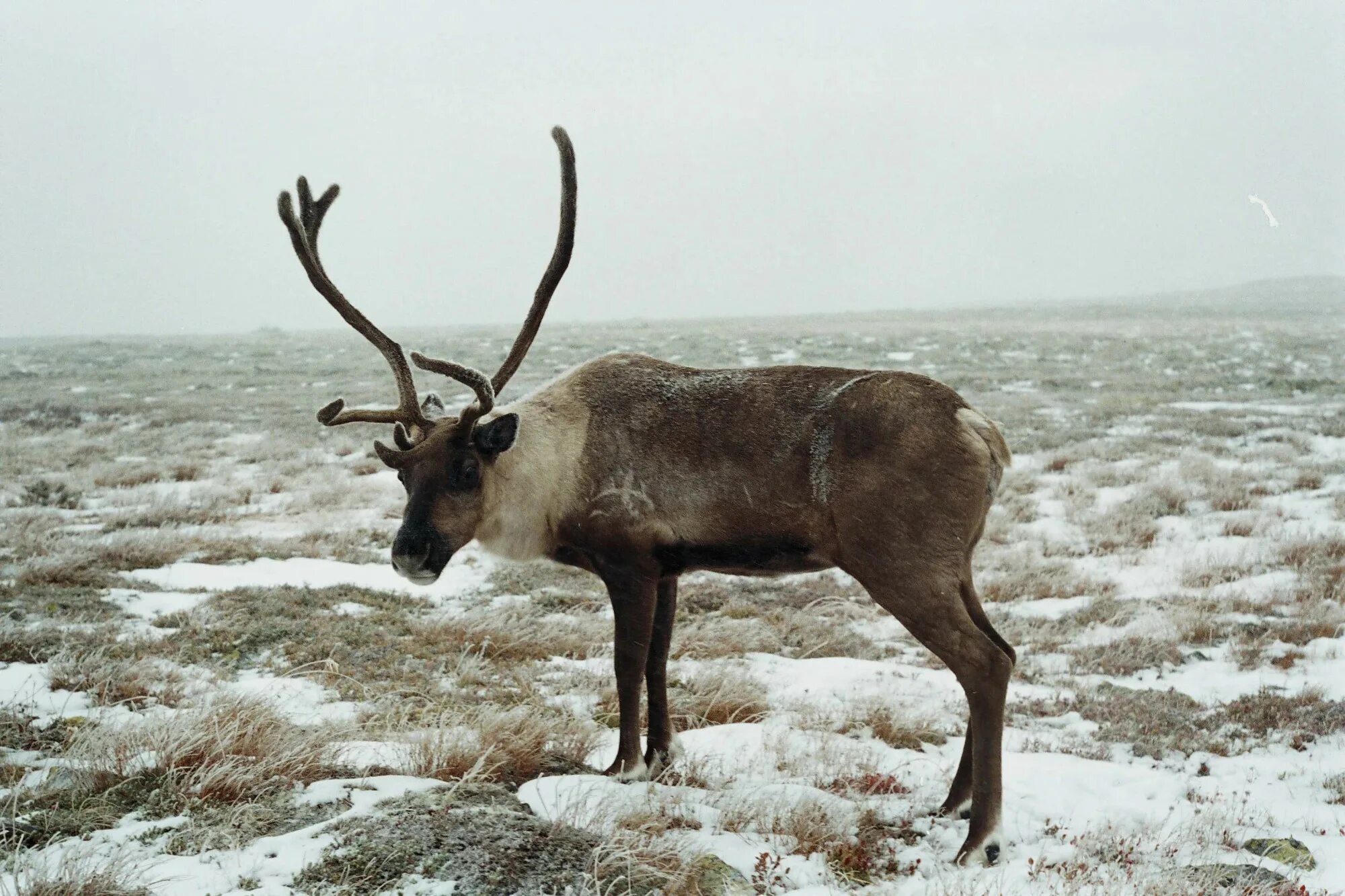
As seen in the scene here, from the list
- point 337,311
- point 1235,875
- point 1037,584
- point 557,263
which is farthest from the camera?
point 1037,584

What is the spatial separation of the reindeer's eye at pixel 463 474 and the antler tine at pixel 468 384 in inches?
5.2

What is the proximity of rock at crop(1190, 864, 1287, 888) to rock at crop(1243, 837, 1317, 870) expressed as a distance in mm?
174

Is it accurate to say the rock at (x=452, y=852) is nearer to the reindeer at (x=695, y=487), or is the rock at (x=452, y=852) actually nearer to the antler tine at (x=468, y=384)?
the reindeer at (x=695, y=487)

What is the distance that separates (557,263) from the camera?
4934mm

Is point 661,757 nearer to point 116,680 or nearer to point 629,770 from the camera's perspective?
point 629,770

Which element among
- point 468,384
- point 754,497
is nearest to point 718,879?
point 754,497

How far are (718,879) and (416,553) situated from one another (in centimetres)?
196

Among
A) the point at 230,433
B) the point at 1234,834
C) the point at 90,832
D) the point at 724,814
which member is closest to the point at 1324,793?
the point at 1234,834

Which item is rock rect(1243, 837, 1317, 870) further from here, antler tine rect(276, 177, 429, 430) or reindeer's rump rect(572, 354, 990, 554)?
antler tine rect(276, 177, 429, 430)

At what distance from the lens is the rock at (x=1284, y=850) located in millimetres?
3861

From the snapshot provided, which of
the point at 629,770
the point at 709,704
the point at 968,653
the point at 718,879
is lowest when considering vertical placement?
the point at 709,704

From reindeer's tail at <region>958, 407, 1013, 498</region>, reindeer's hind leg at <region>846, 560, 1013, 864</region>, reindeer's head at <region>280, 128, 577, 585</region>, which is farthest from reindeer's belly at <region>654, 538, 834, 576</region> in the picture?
reindeer's head at <region>280, 128, 577, 585</region>

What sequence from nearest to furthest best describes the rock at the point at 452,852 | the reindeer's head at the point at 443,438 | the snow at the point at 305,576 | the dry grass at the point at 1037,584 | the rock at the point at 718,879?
the rock at the point at 452,852 < the rock at the point at 718,879 < the reindeer's head at the point at 443,438 < the snow at the point at 305,576 < the dry grass at the point at 1037,584

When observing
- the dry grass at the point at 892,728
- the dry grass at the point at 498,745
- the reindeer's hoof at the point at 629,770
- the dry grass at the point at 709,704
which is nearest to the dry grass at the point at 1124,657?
the dry grass at the point at 892,728
